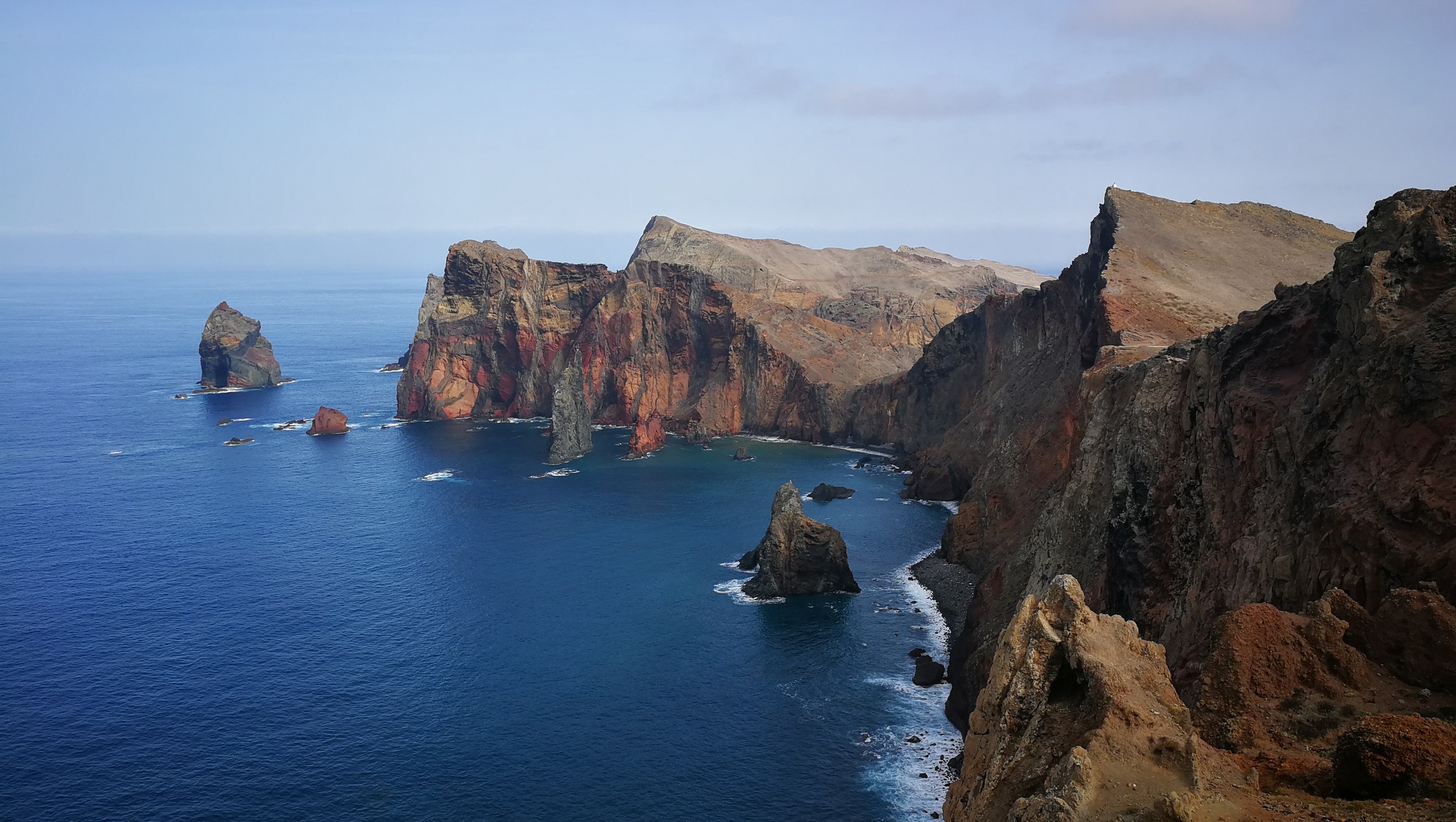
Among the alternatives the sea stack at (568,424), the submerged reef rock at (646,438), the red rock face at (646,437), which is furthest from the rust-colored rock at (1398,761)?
the red rock face at (646,437)

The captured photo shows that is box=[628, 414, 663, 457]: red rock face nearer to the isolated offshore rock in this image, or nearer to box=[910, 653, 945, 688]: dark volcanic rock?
box=[910, 653, 945, 688]: dark volcanic rock

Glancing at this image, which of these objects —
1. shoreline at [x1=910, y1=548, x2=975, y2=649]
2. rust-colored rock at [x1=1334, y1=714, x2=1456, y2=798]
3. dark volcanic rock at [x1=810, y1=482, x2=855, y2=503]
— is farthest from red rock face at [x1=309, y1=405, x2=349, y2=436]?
rust-colored rock at [x1=1334, y1=714, x2=1456, y2=798]

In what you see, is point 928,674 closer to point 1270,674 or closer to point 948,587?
point 948,587

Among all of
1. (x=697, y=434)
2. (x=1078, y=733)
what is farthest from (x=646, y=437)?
(x=1078, y=733)

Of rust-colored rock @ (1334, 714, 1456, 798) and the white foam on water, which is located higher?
rust-colored rock @ (1334, 714, 1456, 798)

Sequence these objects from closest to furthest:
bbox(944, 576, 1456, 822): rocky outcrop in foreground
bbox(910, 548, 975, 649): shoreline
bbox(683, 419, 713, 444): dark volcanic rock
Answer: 1. bbox(944, 576, 1456, 822): rocky outcrop in foreground
2. bbox(910, 548, 975, 649): shoreline
3. bbox(683, 419, 713, 444): dark volcanic rock

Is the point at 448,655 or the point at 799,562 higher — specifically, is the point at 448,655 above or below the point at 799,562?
below

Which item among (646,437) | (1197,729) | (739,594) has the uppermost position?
(1197,729)

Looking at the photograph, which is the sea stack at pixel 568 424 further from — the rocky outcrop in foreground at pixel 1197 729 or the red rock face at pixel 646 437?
the rocky outcrop in foreground at pixel 1197 729
